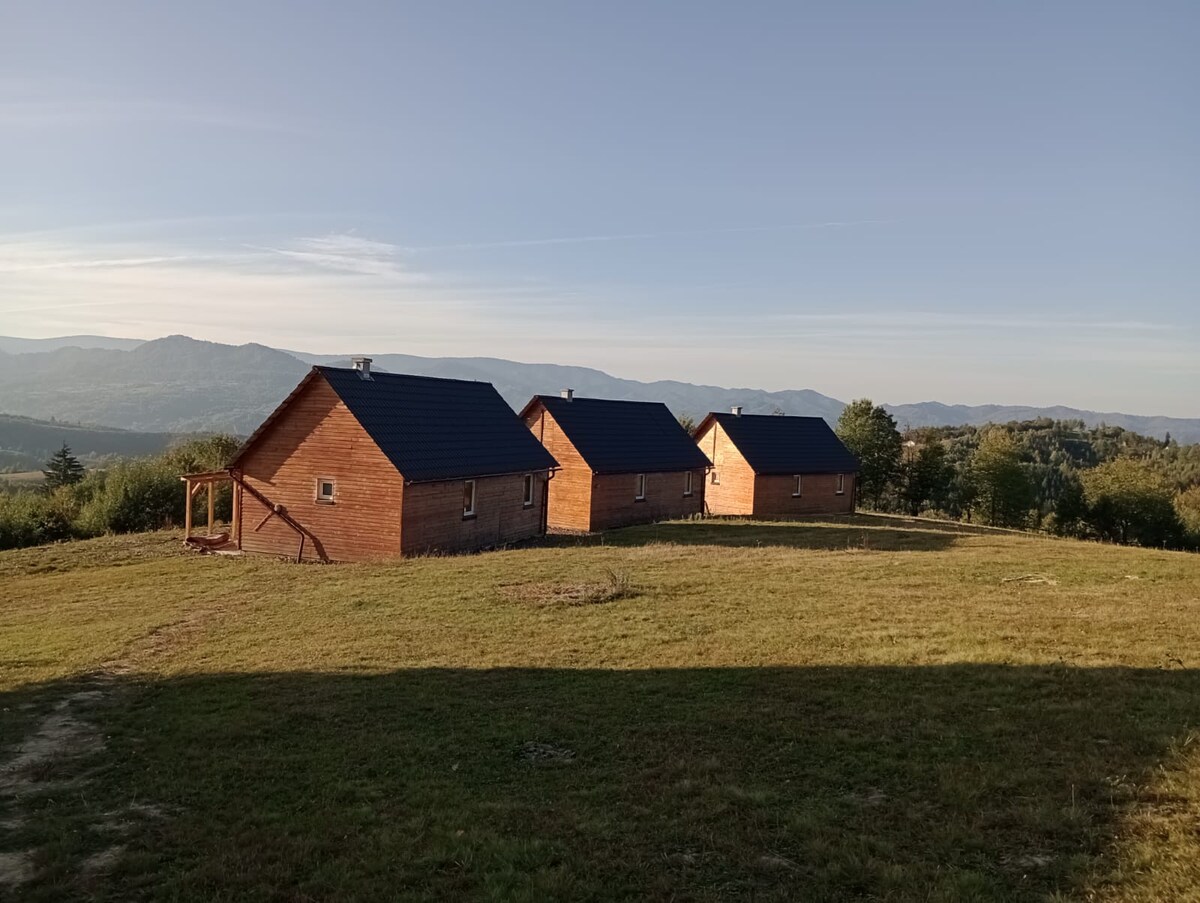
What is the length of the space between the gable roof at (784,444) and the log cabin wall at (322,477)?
24.5 meters

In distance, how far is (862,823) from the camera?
6.57 meters

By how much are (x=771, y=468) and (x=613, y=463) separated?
11.4 m

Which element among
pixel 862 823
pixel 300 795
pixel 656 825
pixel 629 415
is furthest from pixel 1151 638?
pixel 629 415

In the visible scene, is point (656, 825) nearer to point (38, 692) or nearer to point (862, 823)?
point (862, 823)

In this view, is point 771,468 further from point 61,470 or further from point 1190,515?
point 61,470

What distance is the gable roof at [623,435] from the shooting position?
125ft

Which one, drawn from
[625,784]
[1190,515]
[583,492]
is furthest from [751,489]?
[1190,515]

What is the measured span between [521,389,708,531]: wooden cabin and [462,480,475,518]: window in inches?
351

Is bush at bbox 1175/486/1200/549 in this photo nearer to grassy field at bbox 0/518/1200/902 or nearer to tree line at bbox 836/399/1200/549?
tree line at bbox 836/399/1200/549

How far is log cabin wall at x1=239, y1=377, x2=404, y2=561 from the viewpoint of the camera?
2566cm

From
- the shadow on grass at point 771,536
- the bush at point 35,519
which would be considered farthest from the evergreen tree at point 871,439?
the bush at point 35,519

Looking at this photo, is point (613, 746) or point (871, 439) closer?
point (613, 746)

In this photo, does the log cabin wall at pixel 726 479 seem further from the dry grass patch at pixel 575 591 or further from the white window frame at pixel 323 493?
the dry grass patch at pixel 575 591

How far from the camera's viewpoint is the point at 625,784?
7660mm
